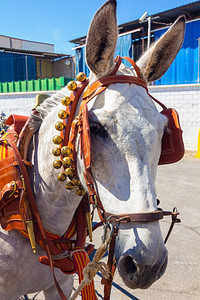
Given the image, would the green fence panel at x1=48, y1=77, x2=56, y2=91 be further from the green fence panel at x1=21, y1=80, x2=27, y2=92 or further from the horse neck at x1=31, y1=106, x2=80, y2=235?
the horse neck at x1=31, y1=106, x2=80, y2=235

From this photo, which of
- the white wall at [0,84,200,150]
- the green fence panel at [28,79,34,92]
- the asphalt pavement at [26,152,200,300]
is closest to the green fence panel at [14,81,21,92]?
the green fence panel at [28,79,34,92]

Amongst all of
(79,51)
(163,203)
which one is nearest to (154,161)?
(163,203)

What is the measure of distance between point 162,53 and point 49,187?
3.32 ft

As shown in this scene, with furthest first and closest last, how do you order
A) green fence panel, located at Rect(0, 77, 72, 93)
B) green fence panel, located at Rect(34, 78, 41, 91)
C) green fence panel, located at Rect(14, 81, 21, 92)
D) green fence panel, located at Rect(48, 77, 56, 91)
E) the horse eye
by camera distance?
1. green fence panel, located at Rect(14, 81, 21, 92)
2. green fence panel, located at Rect(34, 78, 41, 91)
3. green fence panel, located at Rect(48, 77, 56, 91)
4. green fence panel, located at Rect(0, 77, 72, 93)
5. the horse eye

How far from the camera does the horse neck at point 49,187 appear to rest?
4.57 ft

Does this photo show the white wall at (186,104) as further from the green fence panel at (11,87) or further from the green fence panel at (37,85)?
the green fence panel at (11,87)

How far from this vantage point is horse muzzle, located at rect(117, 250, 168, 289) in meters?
0.93

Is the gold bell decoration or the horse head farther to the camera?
the gold bell decoration

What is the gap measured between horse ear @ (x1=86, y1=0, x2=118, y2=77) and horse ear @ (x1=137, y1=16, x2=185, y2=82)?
0.83 feet

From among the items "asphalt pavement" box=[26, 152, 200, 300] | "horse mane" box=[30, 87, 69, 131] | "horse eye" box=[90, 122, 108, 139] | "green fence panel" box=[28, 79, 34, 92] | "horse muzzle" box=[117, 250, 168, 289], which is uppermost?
"green fence panel" box=[28, 79, 34, 92]

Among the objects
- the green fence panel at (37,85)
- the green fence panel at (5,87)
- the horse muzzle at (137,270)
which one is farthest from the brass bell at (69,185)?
the green fence panel at (5,87)

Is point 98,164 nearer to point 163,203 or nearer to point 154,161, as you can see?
point 154,161

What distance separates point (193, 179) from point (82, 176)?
607 cm

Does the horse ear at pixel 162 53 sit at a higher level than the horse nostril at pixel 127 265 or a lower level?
higher
